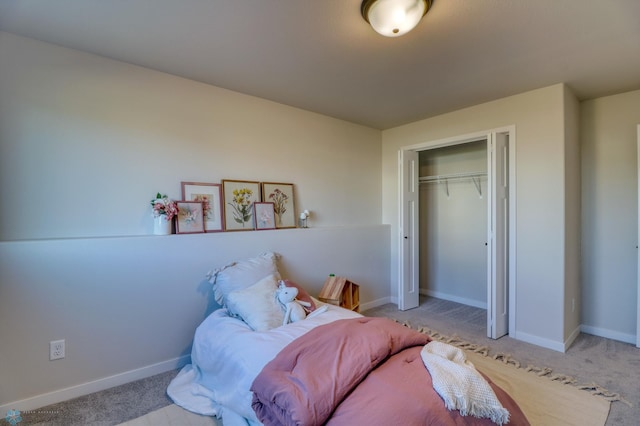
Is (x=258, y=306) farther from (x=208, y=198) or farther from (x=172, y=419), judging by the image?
(x=208, y=198)

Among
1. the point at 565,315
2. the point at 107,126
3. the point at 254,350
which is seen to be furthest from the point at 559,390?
the point at 107,126

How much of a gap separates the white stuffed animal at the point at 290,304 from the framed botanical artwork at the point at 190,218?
92 cm

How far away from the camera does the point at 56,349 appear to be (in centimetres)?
209

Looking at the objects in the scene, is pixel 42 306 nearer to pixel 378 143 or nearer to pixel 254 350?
pixel 254 350

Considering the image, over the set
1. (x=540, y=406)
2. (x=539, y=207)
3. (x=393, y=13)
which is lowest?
(x=540, y=406)

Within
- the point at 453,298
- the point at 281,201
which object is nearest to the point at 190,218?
the point at 281,201

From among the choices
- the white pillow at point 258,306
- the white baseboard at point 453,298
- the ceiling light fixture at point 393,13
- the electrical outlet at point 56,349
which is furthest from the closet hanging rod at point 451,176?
the electrical outlet at point 56,349

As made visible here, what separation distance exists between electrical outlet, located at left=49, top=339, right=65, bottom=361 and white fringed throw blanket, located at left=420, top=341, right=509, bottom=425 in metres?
2.36

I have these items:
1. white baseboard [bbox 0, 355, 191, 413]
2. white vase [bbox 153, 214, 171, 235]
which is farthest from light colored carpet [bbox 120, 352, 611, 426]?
white vase [bbox 153, 214, 171, 235]

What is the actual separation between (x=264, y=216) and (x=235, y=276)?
814 millimetres

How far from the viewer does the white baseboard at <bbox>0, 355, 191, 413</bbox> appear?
1997 millimetres

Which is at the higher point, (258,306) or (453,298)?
(258,306)

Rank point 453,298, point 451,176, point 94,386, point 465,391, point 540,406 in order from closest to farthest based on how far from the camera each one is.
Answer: point 465,391 < point 540,406 < point 94,386 < point 451,176 < point 453,298

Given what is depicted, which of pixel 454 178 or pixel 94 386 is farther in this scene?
pixel 454 178
